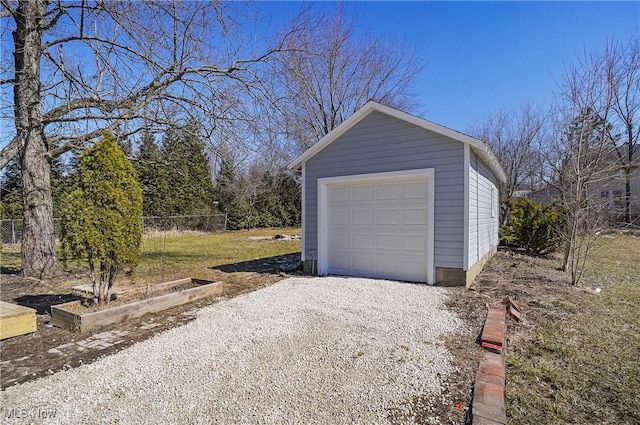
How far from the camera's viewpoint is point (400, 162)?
682 cm

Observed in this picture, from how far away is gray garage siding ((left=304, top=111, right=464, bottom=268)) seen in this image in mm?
6242

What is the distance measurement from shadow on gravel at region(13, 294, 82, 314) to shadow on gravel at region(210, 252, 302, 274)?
3.29 m

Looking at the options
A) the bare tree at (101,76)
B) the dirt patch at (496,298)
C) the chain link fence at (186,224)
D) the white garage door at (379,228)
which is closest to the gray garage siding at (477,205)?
the dirt patch at (496,298)

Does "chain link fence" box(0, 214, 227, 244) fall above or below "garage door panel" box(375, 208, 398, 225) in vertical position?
below

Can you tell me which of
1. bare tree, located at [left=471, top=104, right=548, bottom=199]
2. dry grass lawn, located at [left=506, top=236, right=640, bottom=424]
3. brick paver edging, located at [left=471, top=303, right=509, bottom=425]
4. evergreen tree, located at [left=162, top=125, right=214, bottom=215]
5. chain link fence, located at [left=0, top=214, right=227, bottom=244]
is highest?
bare tree, located at [left=471, top=104, right=548, bottom=199]

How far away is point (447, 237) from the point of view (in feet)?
20.8

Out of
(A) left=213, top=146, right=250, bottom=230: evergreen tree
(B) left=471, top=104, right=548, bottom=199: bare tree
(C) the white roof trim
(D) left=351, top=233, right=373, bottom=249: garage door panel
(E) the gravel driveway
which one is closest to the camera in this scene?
(E) the gravel driveway

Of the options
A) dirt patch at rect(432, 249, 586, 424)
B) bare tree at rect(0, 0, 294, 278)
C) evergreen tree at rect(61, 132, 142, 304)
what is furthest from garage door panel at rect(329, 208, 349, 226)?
evergreen tree at rect(61, 132, 142, 304)

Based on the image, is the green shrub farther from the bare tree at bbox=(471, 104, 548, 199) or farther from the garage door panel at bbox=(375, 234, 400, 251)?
the bare tree at bbox=(471, 104, 548, 199)

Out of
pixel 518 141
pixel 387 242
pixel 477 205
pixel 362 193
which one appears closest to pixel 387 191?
pixel 362 193

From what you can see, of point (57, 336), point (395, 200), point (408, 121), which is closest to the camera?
point (57, 336)

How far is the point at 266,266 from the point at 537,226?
8.69 meters

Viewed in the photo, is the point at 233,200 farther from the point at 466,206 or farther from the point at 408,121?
the point at 466,206

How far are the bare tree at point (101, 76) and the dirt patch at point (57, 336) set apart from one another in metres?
1.59
